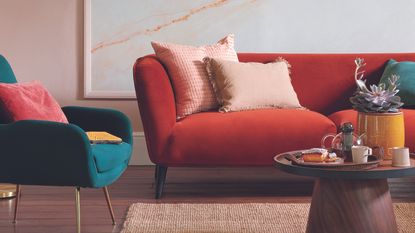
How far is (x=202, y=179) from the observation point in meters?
4.75

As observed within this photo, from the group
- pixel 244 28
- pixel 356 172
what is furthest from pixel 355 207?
pixel 244 28

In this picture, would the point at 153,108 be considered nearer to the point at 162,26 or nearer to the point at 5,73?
the point at 5,73

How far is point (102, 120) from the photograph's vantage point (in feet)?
12.4

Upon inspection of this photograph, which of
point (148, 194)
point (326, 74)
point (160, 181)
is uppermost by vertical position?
point (326, 74)

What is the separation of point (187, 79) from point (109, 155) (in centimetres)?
123

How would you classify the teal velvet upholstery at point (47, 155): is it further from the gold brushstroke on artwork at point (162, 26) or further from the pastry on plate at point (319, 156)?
the gold brushstroke on artwork at point (162, 26)

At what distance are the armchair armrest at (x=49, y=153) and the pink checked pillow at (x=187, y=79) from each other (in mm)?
1346

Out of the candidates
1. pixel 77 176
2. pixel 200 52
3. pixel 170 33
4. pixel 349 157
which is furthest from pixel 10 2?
pixel 349 157

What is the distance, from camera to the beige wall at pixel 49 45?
5301 millimetres

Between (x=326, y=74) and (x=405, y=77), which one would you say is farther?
(x=326, y=74)

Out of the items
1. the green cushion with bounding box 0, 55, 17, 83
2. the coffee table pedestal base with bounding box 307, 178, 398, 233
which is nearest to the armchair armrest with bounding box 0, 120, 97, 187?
the green cushion with bounding box 0, 55, 17, 83

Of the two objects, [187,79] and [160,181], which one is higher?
[187,79]

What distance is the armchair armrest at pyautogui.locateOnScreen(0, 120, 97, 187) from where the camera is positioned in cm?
309

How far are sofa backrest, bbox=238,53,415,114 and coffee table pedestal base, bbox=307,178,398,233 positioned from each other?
1.87 m
